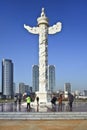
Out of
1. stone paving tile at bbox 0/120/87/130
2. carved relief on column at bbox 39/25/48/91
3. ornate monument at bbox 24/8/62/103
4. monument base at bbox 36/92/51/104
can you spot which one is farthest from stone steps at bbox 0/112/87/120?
carved relief on column at bbox 39/25/48/91

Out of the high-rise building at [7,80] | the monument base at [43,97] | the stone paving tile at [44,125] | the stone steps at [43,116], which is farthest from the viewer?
the high-rise building at [7,80]

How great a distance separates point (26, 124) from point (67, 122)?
2415mm

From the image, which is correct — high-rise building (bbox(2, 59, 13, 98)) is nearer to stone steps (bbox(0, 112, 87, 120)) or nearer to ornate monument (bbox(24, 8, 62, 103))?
ornate monument (bbox(24, 8, 62, 103))

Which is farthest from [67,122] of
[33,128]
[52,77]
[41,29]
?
[52,77]

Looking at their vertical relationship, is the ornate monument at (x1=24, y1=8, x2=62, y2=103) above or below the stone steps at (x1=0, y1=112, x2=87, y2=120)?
above

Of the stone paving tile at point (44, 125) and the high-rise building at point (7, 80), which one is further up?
the high-rise building at point (7, 80)

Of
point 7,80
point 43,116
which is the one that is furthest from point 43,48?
point 7,80

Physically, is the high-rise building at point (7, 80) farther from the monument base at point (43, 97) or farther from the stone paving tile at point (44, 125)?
the stone paving tile at point (44, 125)

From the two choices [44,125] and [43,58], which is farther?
[43,58]

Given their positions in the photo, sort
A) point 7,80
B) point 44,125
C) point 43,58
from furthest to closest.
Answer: point 7,80 → point 43,58 → point 44,125

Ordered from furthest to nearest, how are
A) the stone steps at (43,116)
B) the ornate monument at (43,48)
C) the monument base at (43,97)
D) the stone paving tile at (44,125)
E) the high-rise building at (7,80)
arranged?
the high-rise building at (7,80) < the ornate monument at (43,48) < the monument base at (43,97) < the stone steps at (43,116) < the stone paving tile at (44,125)

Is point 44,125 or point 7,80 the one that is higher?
point 7,80

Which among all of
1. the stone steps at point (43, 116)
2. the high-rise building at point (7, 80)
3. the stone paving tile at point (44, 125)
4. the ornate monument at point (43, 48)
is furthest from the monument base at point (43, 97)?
the high-rise building at point (7, 80)

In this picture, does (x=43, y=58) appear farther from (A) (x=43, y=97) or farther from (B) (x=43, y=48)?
(A) (x=43, y=97)
